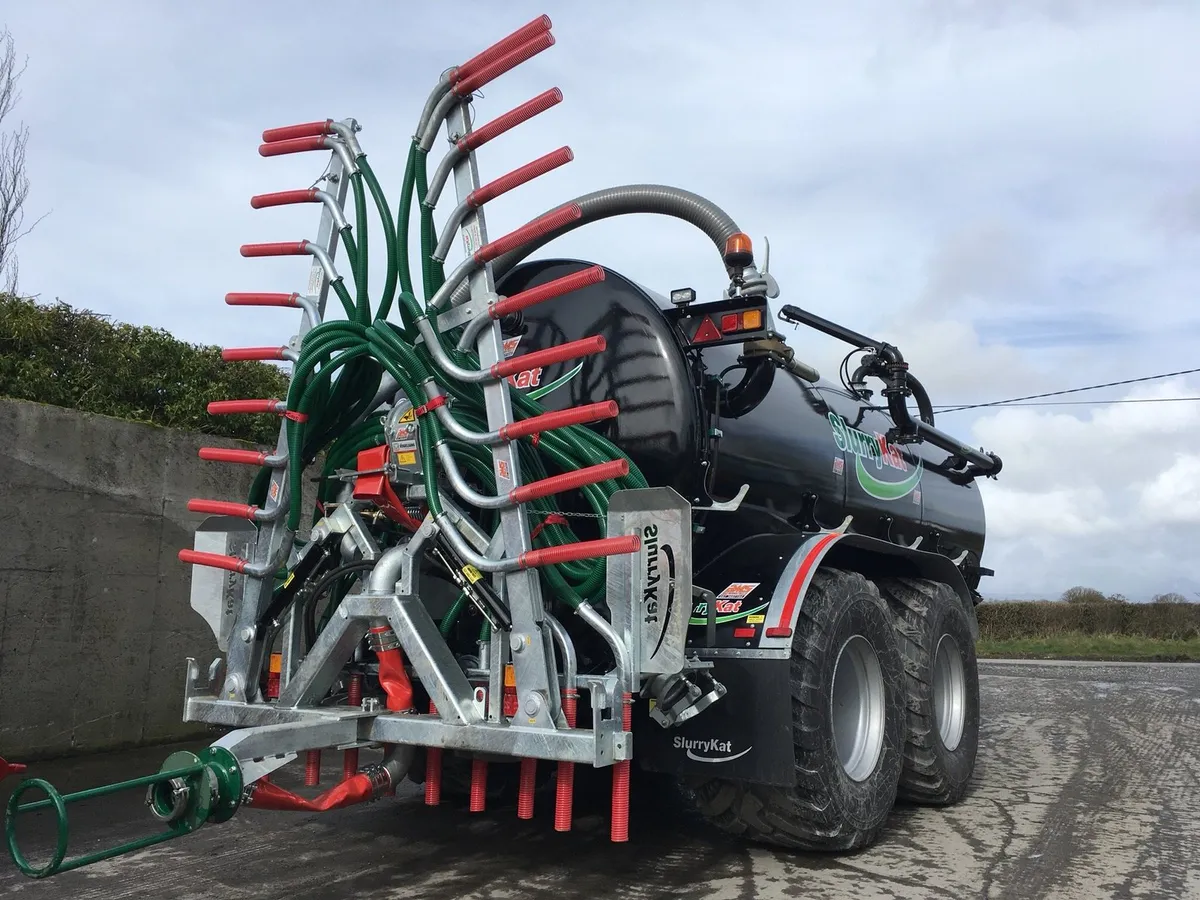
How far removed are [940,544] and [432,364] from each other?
15.9ft

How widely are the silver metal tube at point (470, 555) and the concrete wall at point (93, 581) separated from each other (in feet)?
11.8

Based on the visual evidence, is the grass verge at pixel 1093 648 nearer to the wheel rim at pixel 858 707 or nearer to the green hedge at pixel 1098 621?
the green hedge at pixel 1098 621

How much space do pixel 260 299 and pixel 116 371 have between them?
10.7 feet

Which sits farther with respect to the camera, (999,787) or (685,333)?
(999,787)

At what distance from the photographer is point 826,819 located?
4160 mm

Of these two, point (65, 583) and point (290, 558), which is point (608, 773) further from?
point (65, 583)

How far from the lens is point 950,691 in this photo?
6.17 m

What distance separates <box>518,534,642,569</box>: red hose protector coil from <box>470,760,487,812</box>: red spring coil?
793 mm

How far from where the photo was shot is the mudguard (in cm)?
392

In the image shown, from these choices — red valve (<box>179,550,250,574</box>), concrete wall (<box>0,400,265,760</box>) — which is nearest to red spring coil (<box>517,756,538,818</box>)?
red valve (<box>179,550,250,574</box>)

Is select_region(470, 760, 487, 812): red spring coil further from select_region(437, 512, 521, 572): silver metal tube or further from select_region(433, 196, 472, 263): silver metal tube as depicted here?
select_region(433, 196, 472, 263): silver metal tube

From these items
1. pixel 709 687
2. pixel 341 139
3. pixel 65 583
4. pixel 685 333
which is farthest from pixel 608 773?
pixel 341 139

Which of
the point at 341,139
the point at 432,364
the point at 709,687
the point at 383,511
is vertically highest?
the point at 341,139

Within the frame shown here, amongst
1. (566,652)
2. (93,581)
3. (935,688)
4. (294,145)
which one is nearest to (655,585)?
(566,652)
